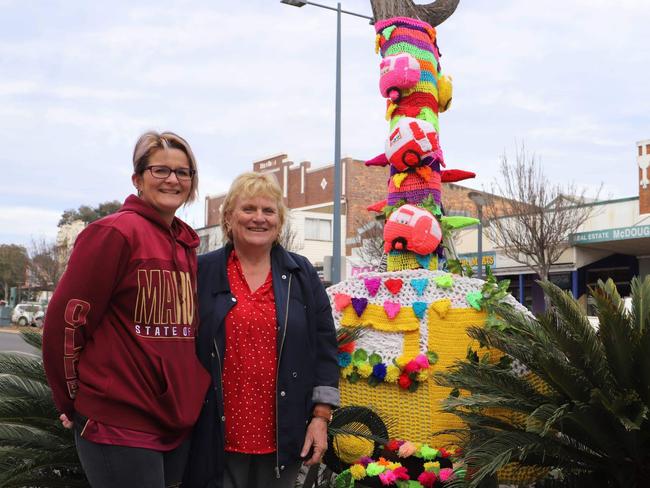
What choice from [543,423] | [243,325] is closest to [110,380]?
[243,325]

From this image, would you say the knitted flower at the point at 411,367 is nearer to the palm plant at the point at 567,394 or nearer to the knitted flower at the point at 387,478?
the palm plant at the point at 567,394

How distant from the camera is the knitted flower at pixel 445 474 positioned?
155 inches

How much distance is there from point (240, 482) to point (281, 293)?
2.32 feet

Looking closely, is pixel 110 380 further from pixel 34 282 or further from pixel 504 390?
pixel 34 282

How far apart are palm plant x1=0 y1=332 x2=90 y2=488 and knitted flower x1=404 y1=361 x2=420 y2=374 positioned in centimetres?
196

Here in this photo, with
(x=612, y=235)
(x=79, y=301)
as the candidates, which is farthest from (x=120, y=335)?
(x=612, y=235)

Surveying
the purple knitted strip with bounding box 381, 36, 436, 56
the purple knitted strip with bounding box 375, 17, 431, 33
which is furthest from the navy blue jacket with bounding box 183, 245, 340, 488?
the purple knitted strip with bounding box 375, 17, 431, 33

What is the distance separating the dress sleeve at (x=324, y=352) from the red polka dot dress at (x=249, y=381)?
0.22 meters

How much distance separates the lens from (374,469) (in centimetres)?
409

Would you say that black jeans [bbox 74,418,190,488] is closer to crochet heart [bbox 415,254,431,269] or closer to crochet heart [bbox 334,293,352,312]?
crochet heart [bbox 334,293,352,312]

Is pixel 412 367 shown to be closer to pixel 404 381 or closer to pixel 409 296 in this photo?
pixel 404 381

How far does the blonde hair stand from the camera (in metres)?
2.42

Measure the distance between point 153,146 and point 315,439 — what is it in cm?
124

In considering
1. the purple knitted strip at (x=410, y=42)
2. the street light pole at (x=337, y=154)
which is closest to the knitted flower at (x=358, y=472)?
the purple knitted strip at (x=410, y=42)
